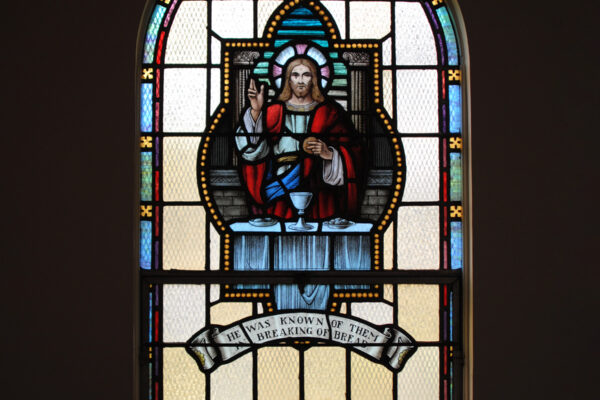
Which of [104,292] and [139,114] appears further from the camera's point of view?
[139,114]

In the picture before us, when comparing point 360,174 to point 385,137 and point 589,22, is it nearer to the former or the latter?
point 385,137

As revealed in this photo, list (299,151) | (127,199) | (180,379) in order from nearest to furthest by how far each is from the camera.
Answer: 1. (127,199)
2. (180,379)
3. (299,151)

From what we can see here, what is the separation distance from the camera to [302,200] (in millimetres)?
3100

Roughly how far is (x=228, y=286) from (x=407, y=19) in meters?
1.40

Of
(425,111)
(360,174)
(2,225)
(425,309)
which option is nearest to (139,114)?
(2,225)

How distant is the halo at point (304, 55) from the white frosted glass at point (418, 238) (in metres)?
0.67

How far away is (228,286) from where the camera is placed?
10.0 feet

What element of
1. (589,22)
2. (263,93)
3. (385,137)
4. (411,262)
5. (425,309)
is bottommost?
(425,309)

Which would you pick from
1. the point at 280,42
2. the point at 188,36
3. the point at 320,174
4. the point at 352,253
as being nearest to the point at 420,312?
the point at 352,253

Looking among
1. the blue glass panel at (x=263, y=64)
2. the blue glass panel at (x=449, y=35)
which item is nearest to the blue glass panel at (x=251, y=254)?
the blue glass panel at (x=263, y=64)

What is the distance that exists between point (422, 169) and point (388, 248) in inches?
14.6

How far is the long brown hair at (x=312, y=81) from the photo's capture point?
3.16m

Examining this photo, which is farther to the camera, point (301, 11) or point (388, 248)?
point (301, 11)

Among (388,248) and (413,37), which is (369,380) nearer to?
(388,248)
